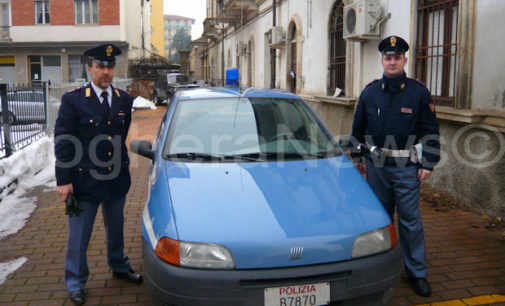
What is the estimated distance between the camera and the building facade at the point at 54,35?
29812mm

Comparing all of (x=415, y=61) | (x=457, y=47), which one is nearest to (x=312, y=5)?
(x=415, y=61)

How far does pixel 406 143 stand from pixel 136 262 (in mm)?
2694

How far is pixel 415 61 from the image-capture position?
291 inches

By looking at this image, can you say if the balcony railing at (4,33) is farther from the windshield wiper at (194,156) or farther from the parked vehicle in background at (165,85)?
the windshield wiper at (194,156)

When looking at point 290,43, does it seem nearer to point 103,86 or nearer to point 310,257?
point 103,86

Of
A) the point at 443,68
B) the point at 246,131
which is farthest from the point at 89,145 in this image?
the point at 443,68

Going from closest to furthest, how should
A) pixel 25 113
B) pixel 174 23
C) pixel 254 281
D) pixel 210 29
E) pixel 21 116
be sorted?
pixel 254 281, pixel 21 116, pixel 25 113, pixel 210 29, pixel 174 23

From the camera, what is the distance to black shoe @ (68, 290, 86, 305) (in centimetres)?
360

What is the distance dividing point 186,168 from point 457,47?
169 inches

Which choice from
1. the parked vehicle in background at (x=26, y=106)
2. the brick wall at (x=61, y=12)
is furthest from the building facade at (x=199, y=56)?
the parked vehicle in background at (x=26, y=106)

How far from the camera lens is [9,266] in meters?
4.36

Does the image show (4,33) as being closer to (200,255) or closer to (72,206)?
(72,206)

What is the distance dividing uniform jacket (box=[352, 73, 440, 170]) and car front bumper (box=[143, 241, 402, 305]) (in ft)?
3.98

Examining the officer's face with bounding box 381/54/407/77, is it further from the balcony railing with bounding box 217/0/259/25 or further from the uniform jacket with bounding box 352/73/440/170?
the balcony railing with bounding box 217/0/259/25
